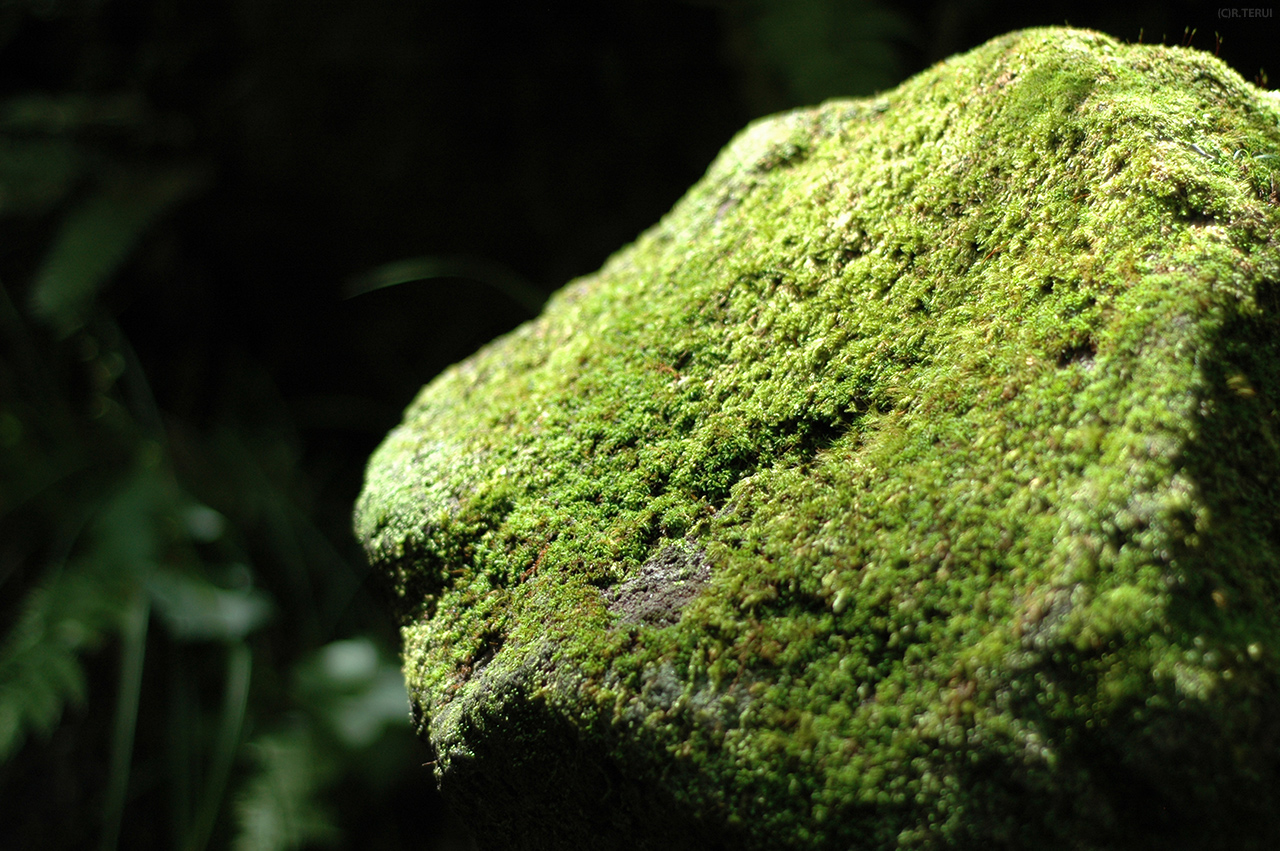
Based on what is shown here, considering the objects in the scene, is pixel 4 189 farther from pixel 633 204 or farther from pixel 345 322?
pixel 633 204

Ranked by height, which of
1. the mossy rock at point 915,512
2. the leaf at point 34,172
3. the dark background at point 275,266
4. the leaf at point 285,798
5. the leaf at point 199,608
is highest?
the leaf at point 34,172

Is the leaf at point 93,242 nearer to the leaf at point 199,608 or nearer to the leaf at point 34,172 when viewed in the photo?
the leaf at point 34,172

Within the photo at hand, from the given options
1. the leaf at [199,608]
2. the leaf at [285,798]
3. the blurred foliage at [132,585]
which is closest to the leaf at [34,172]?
the blurred foliage at [132,585]

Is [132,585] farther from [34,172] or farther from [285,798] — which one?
[34,172]

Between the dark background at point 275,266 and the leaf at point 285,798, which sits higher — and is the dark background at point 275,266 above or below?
above

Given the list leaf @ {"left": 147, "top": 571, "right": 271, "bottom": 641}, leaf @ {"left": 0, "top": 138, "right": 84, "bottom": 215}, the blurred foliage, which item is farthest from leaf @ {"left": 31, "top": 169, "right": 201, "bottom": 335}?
leaf @ {"left": 147, "top": 571, "right": 271, "bottom": 641}
